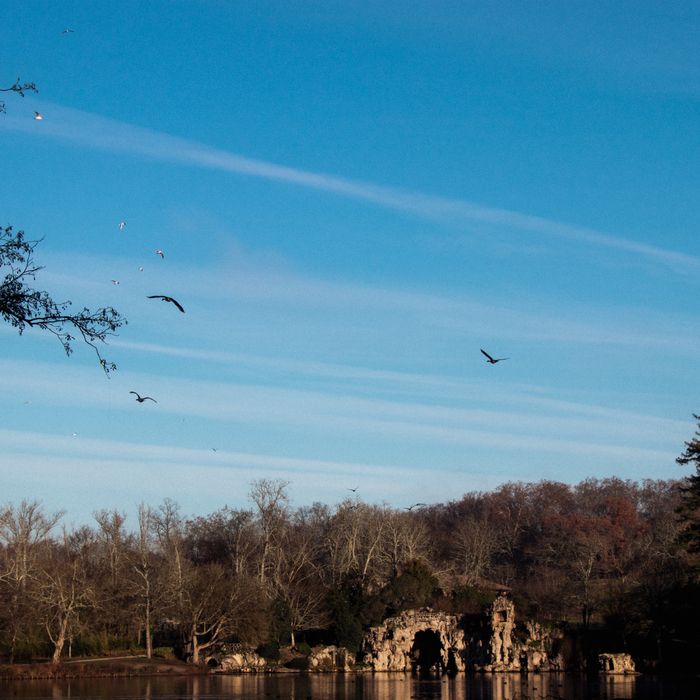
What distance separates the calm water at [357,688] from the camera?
4553 cm

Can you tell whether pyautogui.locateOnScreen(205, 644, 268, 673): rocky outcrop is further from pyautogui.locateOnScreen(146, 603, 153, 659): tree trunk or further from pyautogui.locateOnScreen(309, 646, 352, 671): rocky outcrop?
pyautogui.locateOnScreen(146, 603, 153, 659): tree trunk

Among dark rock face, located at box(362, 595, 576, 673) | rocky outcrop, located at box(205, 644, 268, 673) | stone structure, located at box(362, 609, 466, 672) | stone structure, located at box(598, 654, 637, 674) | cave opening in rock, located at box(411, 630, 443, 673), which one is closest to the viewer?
stone structure, located at box(598, 654, 637, 674)

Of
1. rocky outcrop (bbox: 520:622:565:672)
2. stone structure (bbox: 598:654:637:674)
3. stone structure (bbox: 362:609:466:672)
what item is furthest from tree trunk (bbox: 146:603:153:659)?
stone structure (bbox: 598:654:637:674)

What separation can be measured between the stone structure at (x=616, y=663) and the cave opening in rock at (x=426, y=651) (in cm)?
1375

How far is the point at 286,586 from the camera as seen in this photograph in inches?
2997

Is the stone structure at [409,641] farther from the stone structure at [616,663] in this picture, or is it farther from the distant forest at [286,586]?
the stone structure at [616,663]

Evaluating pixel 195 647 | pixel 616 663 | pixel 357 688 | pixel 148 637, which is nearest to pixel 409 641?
pixel 616 663

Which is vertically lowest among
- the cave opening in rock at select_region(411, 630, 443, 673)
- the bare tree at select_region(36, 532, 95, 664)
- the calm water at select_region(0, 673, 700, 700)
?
the cave opening in rock at select_region(411, 630, 443, 673)

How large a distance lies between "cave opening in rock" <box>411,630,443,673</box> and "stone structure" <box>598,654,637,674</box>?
1375 cm

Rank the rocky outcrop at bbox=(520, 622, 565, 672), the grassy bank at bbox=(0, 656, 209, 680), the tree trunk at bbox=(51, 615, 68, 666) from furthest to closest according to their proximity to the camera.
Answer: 1. the rocky outcrop at bbox=(520, 622, 565, 672)
2. the tree trunk at bbox=(51, 615, 68, 666)
3. the grassy bank at bbox=(0, 656, 209, 680)

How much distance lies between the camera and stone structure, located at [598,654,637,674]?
6406cm

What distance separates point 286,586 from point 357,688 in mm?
24322

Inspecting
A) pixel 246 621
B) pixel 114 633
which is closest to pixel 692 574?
pixel 246 621

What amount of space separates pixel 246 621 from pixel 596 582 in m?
35.8
